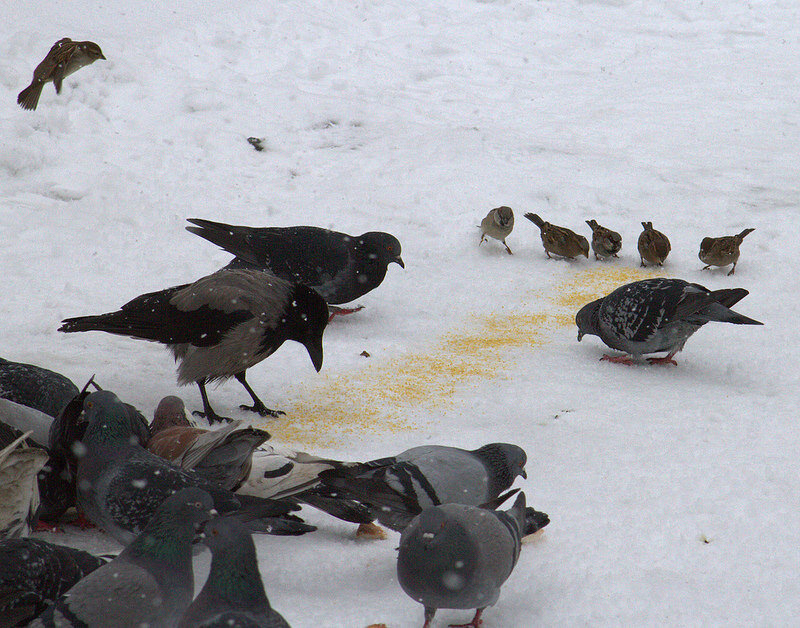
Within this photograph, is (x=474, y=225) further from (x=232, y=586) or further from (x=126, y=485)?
(x=232, y=586)

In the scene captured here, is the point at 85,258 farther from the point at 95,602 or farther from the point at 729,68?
the point at 729,68

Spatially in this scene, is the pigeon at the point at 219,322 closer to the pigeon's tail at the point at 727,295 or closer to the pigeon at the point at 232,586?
the pigeon at the point at 232,586

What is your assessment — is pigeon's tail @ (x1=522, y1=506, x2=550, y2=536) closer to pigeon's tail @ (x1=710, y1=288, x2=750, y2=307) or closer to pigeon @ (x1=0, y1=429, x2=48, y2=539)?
pigeon @ (x1=0, y1=429, x2=48, y2=539)

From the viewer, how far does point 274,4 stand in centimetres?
1314

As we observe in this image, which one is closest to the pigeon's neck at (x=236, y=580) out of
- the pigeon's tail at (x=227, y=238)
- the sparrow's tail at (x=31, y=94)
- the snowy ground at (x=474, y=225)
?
the snowy ground at (x=474, y=225)

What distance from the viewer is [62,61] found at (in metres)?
6.86

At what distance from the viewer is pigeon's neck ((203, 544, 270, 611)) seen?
2271 mm

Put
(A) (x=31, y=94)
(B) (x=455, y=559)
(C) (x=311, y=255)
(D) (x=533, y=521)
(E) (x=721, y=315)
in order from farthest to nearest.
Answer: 1. (A) (x=31, y=94)
2. (C) (x=311, y=255)
3. (E) (x=721, y=315)
4. (D) (x=533, y=521)
5. (B) (x=455, y=559)

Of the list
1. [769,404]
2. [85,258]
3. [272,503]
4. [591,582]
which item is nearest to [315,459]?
[272,503]

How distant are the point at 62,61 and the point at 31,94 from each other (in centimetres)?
57

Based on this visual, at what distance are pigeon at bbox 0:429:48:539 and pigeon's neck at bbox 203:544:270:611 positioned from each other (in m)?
1.13

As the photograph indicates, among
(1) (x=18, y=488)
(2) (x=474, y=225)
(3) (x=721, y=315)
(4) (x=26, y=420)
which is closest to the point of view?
(1) (x=18, y=488)

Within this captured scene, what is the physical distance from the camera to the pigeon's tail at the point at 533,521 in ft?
11.1

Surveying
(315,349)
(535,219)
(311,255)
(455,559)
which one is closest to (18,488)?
(455,559)
